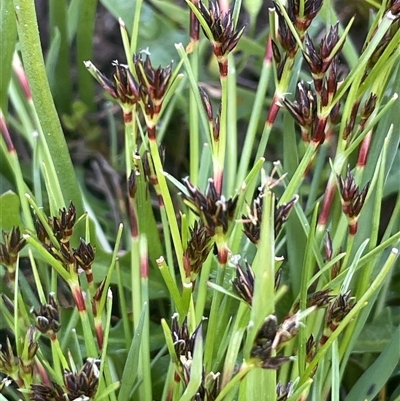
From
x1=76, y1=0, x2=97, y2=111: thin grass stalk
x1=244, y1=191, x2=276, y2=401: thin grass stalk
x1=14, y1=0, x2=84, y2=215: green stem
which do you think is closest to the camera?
x1=244, y1=191, x2=276, y2=401: thin grass stalk

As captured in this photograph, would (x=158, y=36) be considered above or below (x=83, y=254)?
above

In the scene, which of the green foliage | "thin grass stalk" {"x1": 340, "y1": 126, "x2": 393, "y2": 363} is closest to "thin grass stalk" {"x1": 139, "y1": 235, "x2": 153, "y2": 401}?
the green foliage

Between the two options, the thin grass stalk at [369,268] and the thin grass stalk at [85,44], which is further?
the thin grass stalk at [85,44]

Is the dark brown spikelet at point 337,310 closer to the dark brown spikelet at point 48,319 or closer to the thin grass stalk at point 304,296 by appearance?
the thin grass stalk at point 304,296

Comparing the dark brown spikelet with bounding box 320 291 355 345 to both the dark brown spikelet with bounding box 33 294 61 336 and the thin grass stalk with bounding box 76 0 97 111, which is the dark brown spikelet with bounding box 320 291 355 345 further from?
the thin grass stalk with bounding box 76 0 97 111

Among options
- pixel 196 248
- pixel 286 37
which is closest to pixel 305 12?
pixel 286 37

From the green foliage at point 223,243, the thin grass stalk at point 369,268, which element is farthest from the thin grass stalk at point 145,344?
the thin grass stalk at point 369,268

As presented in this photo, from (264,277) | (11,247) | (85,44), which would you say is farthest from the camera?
(85,44)

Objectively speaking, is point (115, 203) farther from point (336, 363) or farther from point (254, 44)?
point (336, 363)

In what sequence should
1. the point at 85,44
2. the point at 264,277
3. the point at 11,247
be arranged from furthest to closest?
1. the point at 85,44
2. the point at 11,247
3. the point at 264,277

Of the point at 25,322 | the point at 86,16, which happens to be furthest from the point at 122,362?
the point at 86,16

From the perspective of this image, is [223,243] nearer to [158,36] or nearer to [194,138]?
[194,138]
